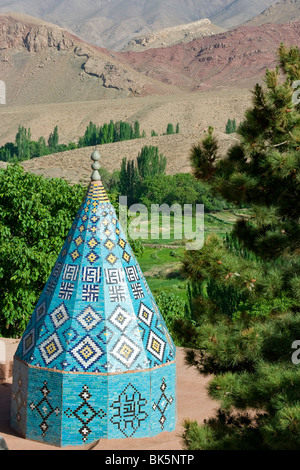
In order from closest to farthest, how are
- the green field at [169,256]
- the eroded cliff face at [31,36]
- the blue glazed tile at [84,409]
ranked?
the blue glazed tile at [84,409], the green field at [169,256], the eroded cliff face at [31,36]

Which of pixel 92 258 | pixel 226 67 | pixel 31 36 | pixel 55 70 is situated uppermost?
pixel 31 36

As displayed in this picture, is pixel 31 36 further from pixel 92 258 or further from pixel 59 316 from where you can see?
pixel 59 316

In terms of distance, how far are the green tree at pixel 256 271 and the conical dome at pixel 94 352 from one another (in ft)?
2.63

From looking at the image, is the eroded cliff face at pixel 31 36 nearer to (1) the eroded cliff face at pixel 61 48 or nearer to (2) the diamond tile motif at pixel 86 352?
(1) the eroded cliff face at pixel 61 48

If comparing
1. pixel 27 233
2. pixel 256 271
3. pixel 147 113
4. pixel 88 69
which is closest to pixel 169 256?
pixel 27 233

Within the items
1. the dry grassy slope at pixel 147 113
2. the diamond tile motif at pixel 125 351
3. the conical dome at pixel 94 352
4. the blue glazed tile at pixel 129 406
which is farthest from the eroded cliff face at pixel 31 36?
the blue glazed tile at pixel 129 406

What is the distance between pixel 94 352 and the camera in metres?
10.4

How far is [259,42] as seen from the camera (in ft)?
652

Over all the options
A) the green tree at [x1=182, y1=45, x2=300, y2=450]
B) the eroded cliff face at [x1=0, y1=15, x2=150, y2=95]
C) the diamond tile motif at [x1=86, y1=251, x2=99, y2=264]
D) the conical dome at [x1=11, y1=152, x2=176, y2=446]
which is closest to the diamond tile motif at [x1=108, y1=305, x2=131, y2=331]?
the conical dome at [x1=11, y1=152, x2=176, y2=446]

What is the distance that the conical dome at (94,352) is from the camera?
10.3 meters

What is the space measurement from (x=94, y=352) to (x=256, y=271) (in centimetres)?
263

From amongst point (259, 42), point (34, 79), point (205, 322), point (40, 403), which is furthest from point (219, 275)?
point (259, 42)

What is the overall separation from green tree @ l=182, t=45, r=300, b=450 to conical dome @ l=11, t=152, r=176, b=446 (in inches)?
31.5
